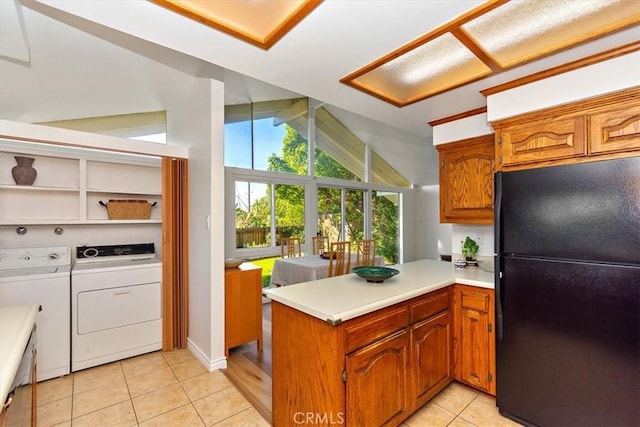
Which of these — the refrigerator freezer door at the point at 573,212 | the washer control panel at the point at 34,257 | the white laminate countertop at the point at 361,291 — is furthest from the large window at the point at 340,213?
the refrigerator freezer door at the point at 573,212

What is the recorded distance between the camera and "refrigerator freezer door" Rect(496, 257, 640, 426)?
1.51m

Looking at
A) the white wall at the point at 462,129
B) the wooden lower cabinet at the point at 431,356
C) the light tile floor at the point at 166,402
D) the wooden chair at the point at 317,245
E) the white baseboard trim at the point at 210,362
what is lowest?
the light tile floor at the point at 166,402

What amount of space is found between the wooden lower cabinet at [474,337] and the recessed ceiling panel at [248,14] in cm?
209

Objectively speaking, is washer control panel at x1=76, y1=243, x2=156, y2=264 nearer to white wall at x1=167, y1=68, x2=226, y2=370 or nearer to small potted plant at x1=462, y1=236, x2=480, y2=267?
white wall at x1=167, y1=68, x2=226, y2=370

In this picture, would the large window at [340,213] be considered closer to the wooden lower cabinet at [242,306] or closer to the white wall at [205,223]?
the wooden lower cabinet at [242,306]

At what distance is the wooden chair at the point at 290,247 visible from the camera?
4.73 metres

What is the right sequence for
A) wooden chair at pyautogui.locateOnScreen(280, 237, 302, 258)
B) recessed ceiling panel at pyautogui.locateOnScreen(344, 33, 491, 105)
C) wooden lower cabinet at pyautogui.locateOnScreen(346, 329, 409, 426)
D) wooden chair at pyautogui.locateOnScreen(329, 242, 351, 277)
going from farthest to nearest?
wooden chair at pyautogui.locateOnScreen(280, 237, 302, 258)
wooden chair at pyautogui.locateOnScreen(329, 242, 351, 277)
recessed ceiling panel at pyautogui.locateOnScreen(344, 33, 491, 105)
wooden lower cabinet at pyautogui.locateOnScreen(346, 329, 409, 426)

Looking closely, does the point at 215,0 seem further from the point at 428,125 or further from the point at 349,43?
the point at 428,125

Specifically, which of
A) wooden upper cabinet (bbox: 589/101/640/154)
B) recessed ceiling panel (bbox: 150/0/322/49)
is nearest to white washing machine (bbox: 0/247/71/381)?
recessed ceiling panel (bbox: 150/0/322/49)

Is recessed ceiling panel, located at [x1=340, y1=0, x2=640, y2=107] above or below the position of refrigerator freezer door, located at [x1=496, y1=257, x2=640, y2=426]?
above

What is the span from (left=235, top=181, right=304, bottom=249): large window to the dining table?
0.78 metres

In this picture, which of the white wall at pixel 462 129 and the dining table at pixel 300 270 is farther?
the dining table at pixel 300 270

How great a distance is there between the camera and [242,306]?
9.41 feet

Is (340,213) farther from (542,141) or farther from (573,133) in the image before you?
(573,133)
